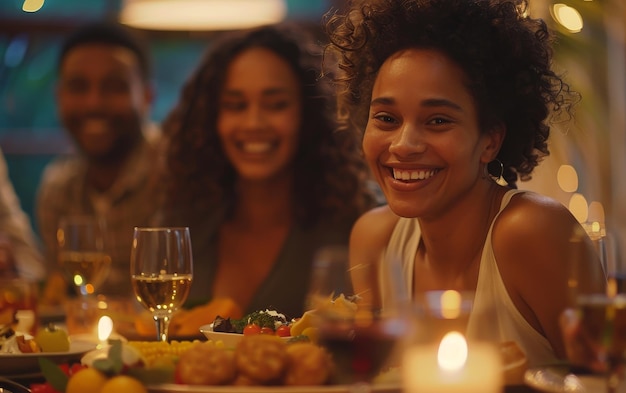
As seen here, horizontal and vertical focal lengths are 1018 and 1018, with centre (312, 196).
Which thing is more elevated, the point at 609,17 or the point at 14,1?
the point at 14,1

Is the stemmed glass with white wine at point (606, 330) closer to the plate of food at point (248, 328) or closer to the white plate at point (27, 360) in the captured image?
the plate of food at point (248, 328)

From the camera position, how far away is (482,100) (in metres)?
2.17

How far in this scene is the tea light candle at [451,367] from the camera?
1.11m

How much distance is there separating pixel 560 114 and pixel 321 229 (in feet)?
5.17

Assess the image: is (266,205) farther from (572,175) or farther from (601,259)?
(601,259)

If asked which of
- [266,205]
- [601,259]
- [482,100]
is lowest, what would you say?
[601,259]

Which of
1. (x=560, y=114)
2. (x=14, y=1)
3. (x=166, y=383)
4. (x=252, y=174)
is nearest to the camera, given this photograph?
(x=166, y=383)

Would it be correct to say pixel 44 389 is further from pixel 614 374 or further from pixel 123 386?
pixel 614 374

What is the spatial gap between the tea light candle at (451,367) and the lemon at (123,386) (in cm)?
35

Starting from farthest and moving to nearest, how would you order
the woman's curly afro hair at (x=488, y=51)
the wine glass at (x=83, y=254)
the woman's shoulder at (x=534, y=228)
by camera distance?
the wine glass at (x=83, y=254)
the woman's curly afro hair at (x=488, y=51)
the woman's shoulder at (x=534, y=228)

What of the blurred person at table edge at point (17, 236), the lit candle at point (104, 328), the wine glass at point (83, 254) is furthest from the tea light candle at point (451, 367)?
the blurred person at table edge at point (17, 236)

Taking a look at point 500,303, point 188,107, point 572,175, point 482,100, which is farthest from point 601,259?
point 572,175

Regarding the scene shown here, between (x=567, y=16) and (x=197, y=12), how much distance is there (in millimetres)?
1562

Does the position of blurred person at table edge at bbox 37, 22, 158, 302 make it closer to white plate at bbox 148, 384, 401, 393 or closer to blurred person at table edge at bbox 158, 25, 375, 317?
blurred person at table edge at bbox 158, 25, 375, 317
